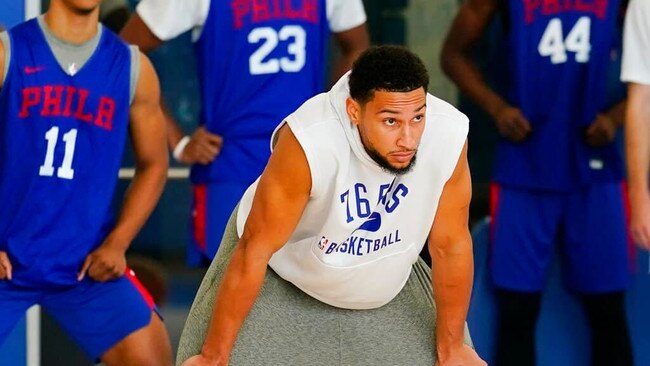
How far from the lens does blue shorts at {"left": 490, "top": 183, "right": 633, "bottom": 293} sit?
16.5 feet

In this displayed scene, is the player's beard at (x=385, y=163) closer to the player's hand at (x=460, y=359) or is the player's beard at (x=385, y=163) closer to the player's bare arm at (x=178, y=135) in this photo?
the player's hand at (x=460, y=359)

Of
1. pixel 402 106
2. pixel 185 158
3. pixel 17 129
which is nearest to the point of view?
pixel 402 106

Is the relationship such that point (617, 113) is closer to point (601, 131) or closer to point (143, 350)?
point (601, 131)

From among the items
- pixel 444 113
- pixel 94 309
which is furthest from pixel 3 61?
pixel 444 113

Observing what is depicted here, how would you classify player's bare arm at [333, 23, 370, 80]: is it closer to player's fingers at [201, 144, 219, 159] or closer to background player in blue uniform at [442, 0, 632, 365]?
background player in blue uniform at [442, 0, 632, 365]

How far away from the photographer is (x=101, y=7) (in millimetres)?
5363

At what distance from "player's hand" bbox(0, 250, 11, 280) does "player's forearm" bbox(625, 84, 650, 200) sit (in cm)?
188

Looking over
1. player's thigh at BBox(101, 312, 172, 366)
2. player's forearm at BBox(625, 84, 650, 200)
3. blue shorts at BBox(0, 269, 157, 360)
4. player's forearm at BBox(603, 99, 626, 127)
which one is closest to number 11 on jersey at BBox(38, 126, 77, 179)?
blue shorts at BBox(0, 269, 157, 360)

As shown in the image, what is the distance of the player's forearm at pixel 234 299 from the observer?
3.58 metres

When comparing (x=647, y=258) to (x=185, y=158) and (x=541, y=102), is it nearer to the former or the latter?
(x=541, y=102)

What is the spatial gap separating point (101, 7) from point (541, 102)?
161 cm

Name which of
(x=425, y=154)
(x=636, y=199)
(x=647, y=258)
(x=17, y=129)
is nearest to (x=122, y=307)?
(x=17, y=129)

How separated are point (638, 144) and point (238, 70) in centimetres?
128

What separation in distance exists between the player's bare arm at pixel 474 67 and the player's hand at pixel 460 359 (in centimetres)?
132
